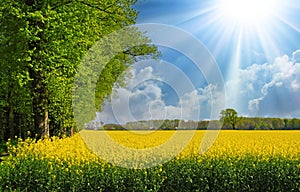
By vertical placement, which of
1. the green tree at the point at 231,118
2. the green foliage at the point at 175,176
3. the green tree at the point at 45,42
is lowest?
the green foliage at the point at 175,176

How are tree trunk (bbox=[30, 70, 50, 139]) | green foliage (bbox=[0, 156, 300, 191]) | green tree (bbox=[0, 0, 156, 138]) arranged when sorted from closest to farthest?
green foliage (bbox=[0, 156, 300, 191]) → green tree (bbox=[0, 0, 156, 138]) → tree trunk (bbox=[30, 70, 50, 139])

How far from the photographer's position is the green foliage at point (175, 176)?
35.8ft

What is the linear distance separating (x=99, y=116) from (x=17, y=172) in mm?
14943

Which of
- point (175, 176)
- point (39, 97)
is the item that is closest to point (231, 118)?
point (39, 97)

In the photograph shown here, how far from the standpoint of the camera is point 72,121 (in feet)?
76.7

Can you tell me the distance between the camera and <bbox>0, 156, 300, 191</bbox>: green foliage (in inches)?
429

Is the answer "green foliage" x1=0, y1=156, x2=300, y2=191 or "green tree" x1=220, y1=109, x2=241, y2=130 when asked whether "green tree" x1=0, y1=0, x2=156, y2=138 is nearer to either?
"green foliage" x1=0, y1=156, x2=300, y2=191

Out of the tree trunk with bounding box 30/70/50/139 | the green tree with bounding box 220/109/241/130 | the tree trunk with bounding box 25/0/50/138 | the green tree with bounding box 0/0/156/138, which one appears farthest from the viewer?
the green tree with bounding box 220/109/241/130

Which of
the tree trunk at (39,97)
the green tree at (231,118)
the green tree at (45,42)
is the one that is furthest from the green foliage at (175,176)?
the green tree at (231,118)

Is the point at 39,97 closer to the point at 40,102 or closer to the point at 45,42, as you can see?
the point at 40,102

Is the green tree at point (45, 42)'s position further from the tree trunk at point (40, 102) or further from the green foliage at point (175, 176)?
the green foliage at point (175, 176)

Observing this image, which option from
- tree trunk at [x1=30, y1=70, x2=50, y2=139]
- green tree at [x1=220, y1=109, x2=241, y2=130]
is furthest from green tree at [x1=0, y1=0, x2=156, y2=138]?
green tree at [x1=220, y1=109, x2=241, y2=130]

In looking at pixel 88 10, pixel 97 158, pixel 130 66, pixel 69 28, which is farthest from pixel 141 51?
pixel 97 158

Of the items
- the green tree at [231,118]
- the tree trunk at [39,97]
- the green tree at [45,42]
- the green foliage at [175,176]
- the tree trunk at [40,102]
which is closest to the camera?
the green foliage at [175,176]
